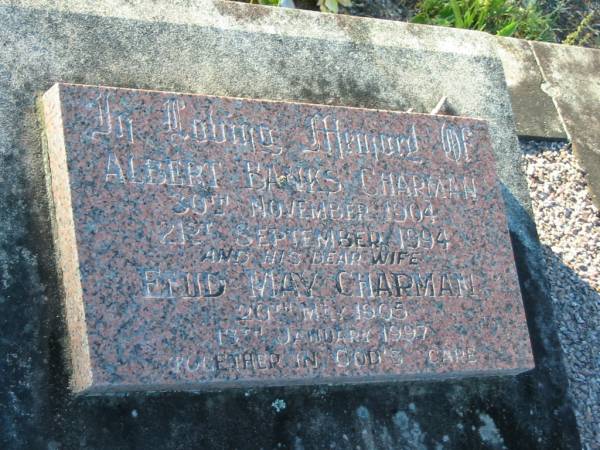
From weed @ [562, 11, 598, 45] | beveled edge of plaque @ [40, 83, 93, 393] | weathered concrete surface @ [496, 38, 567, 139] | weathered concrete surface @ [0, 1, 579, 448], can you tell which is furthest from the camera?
weed @ [562, 11, 598, 45]

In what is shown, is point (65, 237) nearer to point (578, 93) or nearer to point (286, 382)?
point (286, 382)

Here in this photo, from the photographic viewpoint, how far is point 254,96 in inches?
186

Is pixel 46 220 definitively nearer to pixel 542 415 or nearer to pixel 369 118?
pixel 369 118

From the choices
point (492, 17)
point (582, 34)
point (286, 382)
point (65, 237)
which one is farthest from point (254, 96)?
point (582, 34)

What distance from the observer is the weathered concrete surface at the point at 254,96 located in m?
3.89

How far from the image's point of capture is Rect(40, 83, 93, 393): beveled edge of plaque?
3.70 m

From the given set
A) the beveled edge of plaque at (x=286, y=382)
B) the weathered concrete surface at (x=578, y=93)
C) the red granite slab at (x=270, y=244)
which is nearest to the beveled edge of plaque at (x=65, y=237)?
the red granite slab at (x=270, y=244)

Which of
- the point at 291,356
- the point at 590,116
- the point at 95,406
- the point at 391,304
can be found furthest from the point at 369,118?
the point at 590,116

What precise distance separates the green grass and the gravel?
→ 982 millimetres

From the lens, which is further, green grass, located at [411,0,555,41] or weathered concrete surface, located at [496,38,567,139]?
green grass, located at [411,0,555,41]

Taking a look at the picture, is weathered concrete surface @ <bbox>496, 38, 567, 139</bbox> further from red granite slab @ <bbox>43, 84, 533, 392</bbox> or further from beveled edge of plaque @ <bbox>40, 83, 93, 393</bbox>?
beveled edge of plaque @ <bbox>40, 83, 93, 393</bbox>

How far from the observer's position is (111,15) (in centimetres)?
459

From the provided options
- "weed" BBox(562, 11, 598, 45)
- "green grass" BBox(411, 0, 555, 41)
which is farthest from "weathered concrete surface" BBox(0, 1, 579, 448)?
"weed" BBox(562, 11, 598, 45)

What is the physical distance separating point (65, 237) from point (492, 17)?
13.1 feet
